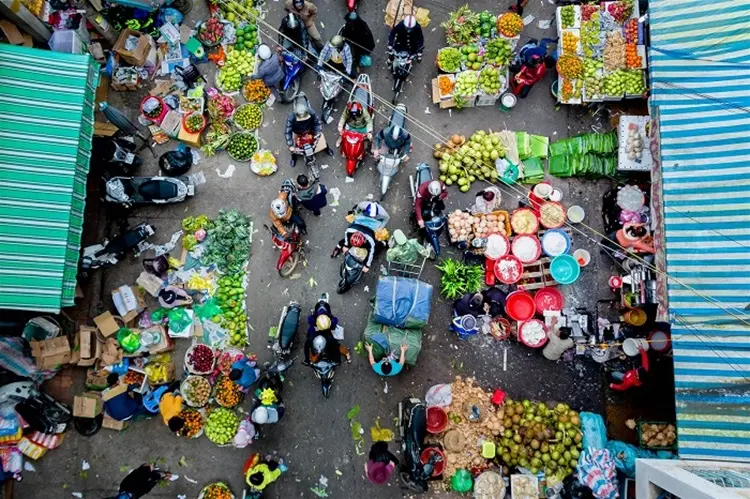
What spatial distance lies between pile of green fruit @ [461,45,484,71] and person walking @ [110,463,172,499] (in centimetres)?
819

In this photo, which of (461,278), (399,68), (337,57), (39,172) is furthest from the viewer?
(399,68)

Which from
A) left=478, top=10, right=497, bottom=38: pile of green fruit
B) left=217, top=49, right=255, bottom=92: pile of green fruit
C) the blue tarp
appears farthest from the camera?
left=217, top=49, right=255, bottom=92: pile of green fruit

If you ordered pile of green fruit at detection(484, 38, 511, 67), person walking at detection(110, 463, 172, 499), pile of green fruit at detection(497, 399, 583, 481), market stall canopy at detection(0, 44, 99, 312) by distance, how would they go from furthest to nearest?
1. pile of green fruit at detection(484, 38, 511, 67)
2. pile of green fruit at detection(497, 399, 583, 481)
3. person walking at detection(110, 463, 172, 499)
4. market stall canopy at detection(0, 44, 99, 312)

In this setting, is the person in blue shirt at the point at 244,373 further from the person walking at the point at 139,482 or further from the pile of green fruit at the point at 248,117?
the pile of green fruit at the point at 248,117

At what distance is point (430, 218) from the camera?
8469mm

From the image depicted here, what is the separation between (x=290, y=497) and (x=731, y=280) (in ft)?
23.1

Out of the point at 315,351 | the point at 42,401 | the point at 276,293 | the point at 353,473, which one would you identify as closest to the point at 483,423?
the point at 353,473

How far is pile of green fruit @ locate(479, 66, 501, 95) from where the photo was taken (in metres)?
8.98

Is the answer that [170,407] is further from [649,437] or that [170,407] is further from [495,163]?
[649,437]

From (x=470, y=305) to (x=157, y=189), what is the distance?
5394 millimetres

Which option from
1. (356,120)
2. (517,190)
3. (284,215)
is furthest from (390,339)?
(356,120)

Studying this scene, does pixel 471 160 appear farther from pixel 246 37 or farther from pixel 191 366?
pixel 191 366

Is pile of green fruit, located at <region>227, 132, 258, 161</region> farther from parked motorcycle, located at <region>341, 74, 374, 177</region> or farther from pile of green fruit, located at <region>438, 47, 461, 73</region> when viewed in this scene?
pile of green fruit, located at <region>438, 47, 461, 73</region>

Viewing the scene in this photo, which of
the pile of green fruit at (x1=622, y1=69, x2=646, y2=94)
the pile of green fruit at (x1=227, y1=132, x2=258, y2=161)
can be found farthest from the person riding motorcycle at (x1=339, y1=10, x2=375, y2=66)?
the pile of green fruit at (x1=622, y1=69, x2=646, y2=94)
